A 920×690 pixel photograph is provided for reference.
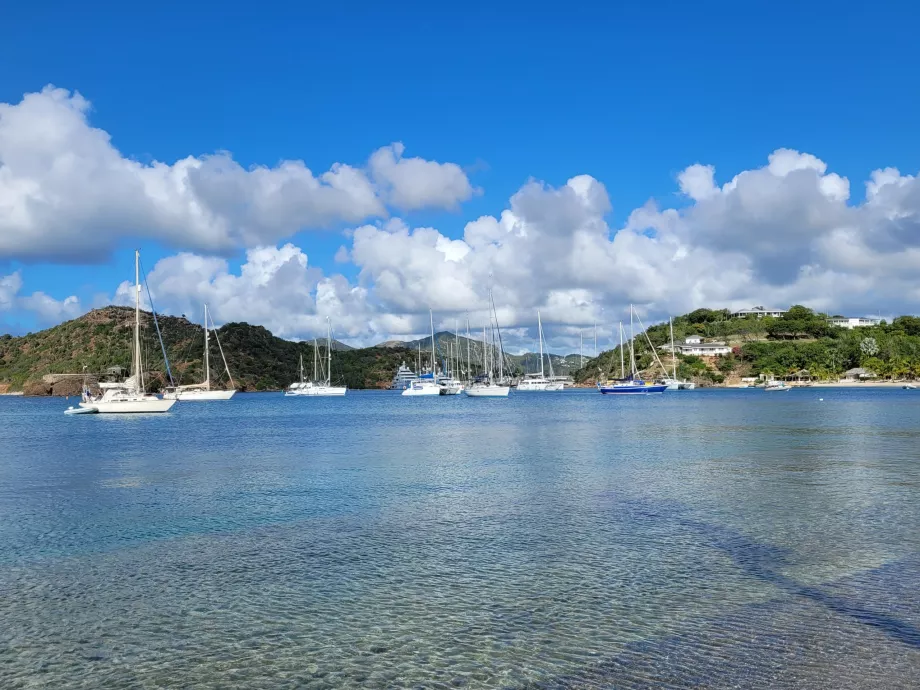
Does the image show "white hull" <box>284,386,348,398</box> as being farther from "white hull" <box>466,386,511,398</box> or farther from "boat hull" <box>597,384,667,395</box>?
"boat hull" <box>597,384,667,395</box>

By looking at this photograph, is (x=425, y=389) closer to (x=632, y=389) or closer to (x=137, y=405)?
(x=632, y=389)

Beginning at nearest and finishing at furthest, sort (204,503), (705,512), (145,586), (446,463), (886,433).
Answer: (145,586) → (705,512) → (204,503) → (446,463) → (886,433)

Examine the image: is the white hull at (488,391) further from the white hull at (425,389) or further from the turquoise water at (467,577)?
the turquoise water at (467,577)

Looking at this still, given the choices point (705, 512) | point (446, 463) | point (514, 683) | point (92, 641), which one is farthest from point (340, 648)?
point (446, 463)

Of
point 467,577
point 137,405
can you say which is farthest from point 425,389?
point 467,577

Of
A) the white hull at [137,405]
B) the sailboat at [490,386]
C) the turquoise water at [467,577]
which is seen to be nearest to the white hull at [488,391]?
the sailboat at [490,386]

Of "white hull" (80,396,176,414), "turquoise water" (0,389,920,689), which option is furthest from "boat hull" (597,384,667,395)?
"turquoise water" (0,389,920,689)

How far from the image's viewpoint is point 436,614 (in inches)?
467

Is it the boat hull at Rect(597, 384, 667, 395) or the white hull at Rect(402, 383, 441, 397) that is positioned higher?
the white hull at Rect(402, 383, 441, 397)

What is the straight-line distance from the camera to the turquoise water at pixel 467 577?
966 cm

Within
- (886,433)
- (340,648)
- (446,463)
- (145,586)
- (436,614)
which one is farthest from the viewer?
(886,433)

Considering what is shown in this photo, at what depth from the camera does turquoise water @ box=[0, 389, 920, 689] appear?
9.66m

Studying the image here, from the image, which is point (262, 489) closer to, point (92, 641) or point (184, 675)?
point (92, 641)

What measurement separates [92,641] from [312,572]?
446 centimetres
